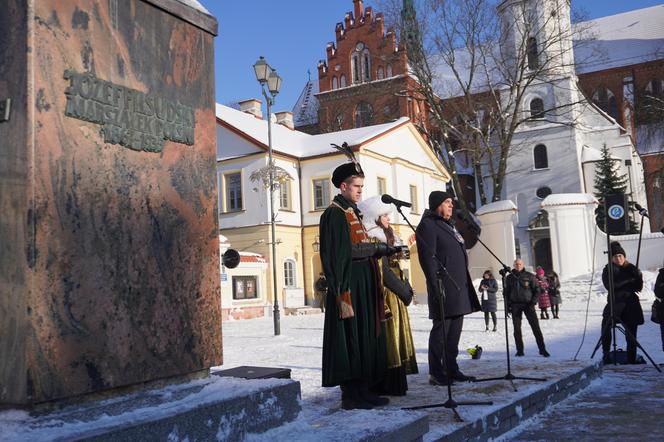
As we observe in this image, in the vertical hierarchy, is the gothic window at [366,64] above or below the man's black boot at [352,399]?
above

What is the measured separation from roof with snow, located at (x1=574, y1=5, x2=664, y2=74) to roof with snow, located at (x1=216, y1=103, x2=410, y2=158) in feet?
90.0

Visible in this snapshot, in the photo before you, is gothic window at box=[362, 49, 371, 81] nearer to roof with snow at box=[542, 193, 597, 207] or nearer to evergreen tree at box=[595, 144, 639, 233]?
evergreen tree at box=[595, 144, 639, 233]

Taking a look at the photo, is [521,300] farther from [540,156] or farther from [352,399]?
[540,156]

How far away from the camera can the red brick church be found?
45.4 m

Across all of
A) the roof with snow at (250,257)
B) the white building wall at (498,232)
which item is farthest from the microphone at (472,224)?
the white building wall at (498,232)

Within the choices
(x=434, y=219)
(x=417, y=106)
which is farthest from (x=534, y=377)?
(x=417, y=106)

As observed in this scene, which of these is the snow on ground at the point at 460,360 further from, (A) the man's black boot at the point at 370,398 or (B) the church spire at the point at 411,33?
(B) the church spire at the point at 411,33

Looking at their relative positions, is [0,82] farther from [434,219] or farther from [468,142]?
[468,142]

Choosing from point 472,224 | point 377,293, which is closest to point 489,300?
point 472,224

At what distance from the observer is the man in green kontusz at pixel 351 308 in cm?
457

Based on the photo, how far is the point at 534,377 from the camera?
6.12 metres

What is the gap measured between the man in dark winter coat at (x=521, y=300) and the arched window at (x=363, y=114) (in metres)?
38.2

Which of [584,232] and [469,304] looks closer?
[469,304]

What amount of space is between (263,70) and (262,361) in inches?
355
